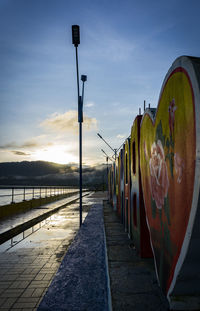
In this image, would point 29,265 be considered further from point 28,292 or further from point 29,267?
point 28,292

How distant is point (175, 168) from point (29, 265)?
4440mm

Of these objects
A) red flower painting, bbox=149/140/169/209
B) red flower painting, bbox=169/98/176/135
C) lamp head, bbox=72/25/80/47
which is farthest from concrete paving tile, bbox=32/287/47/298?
lamp head, bbox=72/25/80/47

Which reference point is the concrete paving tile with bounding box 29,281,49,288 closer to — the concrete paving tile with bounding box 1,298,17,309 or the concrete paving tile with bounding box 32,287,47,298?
the concrete paving tile with bounding box 32,287,47,298

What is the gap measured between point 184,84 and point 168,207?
4.71ft

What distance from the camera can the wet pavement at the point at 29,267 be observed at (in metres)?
3.71

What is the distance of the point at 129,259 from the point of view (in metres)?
4.56

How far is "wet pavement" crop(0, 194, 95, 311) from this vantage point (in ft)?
12.2

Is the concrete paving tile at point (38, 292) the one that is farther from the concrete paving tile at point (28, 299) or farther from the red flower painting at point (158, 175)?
the red flower painting at point (158, 175)

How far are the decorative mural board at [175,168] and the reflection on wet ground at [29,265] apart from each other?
225 cm

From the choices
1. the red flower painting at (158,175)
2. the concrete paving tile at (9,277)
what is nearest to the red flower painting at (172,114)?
the red flower painting at (158,175)

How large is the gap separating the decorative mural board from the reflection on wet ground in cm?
225

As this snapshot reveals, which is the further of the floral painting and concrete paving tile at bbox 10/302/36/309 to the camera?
concrete paving tile at bbox 10/302/36/309

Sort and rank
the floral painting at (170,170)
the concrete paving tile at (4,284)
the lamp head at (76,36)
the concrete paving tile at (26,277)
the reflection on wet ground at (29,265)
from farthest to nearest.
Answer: the lamp head at (76,36) → the concrete paving tile at (26,277) → the concrete paving tile at (4,284) → the reflection on wet ground at (29,265) → the floral painting at (170,170)

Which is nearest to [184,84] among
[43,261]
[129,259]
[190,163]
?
[190,163]
